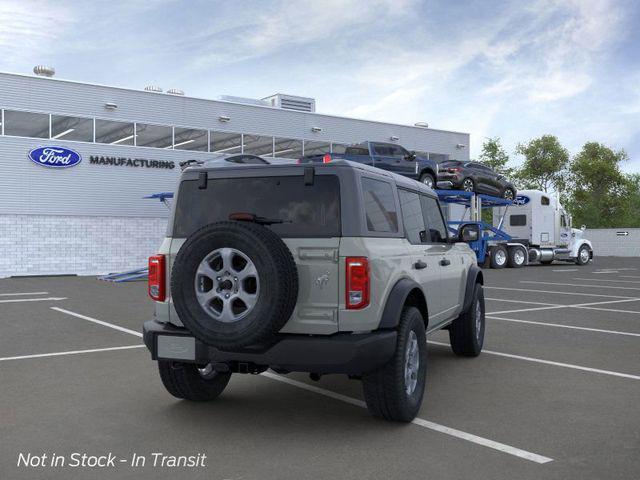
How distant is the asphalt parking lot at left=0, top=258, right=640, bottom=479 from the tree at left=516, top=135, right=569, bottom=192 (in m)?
61.6

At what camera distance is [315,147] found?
3275 centimetres

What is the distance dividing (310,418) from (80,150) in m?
23.4

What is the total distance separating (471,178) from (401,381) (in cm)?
2245

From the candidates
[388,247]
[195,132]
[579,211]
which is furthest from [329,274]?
[579,211]

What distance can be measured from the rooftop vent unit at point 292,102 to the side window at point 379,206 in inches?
1096

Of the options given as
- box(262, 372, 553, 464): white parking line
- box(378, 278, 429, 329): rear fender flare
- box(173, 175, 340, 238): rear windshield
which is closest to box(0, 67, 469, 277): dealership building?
box(262, 372, 553, 464): white parking line

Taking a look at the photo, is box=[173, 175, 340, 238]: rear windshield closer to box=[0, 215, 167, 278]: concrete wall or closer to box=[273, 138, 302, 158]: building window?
box=[0, 215, 167, 278]: concrete wall

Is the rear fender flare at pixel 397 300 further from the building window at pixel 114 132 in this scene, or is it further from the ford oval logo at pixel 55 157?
the building window at pixel 114 132

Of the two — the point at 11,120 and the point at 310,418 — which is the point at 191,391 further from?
the point at 11,120

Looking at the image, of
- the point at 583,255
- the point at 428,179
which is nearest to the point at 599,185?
the point at 583,255

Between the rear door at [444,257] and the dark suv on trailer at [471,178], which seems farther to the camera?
the dark suv on trailer at [471,178]

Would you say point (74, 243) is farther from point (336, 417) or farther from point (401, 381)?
point (401, 381)

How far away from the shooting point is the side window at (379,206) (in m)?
4.99

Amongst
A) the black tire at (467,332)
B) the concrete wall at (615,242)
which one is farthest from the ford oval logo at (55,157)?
the concrete wall at (615,242)
